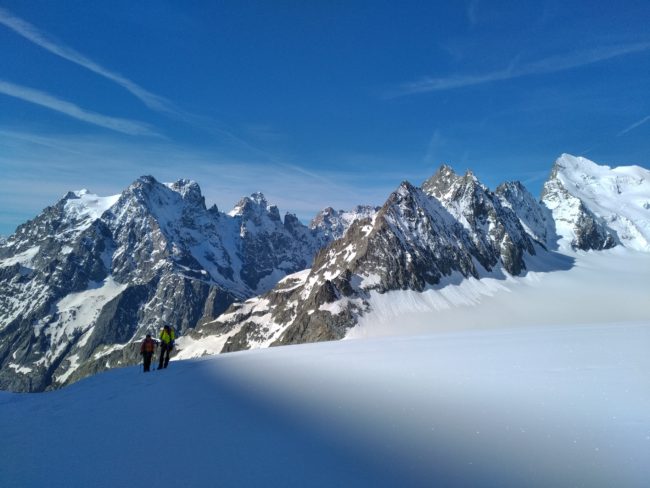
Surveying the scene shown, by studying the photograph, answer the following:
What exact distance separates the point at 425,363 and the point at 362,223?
487ft

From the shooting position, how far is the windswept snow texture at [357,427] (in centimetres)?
621

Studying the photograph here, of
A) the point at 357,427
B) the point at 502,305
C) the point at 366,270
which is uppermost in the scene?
the point at 366,270

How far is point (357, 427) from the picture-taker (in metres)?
8.02

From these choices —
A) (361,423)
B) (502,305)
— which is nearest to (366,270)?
(502,305)

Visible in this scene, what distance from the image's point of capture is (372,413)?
28.9 feet

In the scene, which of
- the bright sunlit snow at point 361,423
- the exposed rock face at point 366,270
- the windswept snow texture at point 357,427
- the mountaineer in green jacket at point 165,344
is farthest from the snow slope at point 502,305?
the windswept snow texture at point 357,427

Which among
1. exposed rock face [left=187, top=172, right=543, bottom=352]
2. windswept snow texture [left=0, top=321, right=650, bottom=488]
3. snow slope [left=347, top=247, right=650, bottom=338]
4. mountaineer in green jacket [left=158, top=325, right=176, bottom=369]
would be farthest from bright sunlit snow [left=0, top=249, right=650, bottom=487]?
snow slope [left=347, top=247, right=650, bottom=338]

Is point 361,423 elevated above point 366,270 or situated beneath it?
situated beneath

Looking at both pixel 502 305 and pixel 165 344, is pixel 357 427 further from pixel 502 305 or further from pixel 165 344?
pixel 502 305

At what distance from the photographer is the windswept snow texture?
621 cm

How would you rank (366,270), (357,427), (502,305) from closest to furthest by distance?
1. (357,427)
2. (366,270)
3. (502,305)

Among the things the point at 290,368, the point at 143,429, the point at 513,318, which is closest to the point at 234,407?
the point at 143,429

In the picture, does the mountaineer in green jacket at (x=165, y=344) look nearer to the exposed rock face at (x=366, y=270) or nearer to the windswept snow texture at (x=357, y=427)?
the windswept snow texture at (x=357, y=427)

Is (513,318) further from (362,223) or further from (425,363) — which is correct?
(425,363)
